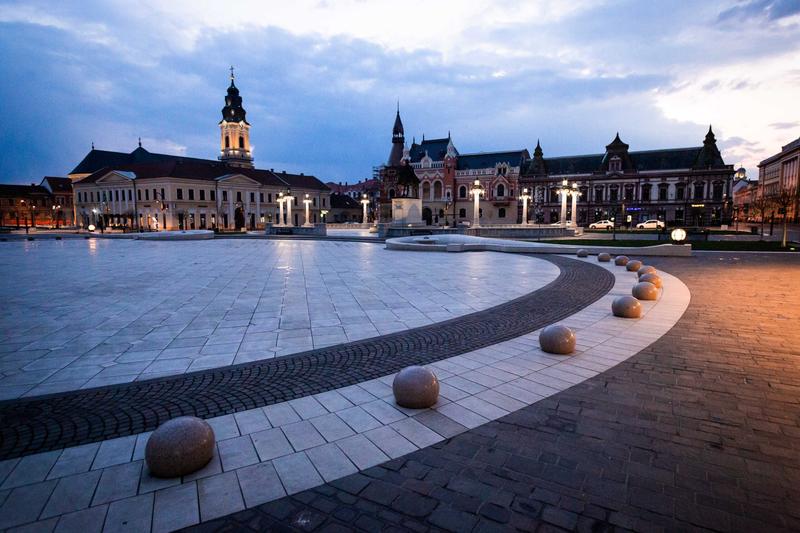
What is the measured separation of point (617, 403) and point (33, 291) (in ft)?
53.6

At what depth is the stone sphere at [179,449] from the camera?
387 centimetres

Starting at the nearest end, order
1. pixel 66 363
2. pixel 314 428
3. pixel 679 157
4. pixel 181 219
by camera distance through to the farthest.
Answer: pixel 314 428, pixel 66 363, pixel 679 157, pixel 181 219

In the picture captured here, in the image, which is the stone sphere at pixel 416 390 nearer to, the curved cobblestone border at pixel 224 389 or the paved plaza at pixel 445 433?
the paved plaza at pixel 445 433

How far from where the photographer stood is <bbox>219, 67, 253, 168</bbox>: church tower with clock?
102875 millimetres

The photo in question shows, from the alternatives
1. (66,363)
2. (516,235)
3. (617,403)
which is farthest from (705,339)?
(516,235)

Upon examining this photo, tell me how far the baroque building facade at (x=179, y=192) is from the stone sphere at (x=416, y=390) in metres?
76.3

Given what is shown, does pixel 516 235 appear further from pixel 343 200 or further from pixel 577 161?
pixel 343 200

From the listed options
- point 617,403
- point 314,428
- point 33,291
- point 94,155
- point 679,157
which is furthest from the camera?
point 94,155

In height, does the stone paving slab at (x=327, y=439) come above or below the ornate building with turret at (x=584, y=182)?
below

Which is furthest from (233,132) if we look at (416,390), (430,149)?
(416,390)

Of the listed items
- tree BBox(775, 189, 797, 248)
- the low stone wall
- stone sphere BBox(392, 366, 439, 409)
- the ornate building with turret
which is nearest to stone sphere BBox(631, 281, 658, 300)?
stone sphere BBox(392, 366, 439, 409)

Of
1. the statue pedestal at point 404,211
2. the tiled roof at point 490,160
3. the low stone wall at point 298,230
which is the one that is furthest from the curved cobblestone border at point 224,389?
the tiled roof at point 490,160

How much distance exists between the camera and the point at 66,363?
6.88 metres

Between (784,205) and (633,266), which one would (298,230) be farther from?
(784,205)
